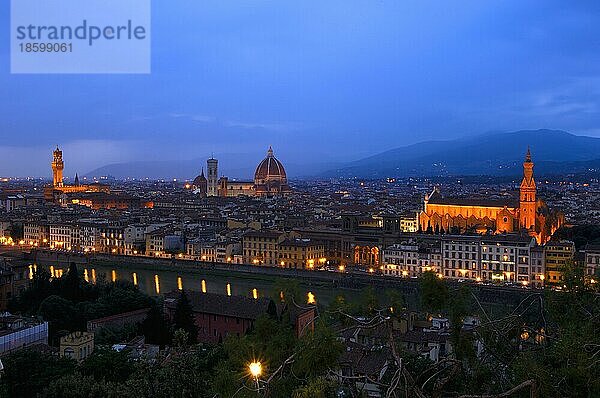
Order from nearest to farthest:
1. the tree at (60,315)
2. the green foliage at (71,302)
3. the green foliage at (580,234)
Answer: the tree at (60,315)
the green foliage at (71,302)
the green foliage at (580,234)

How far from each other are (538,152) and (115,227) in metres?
111

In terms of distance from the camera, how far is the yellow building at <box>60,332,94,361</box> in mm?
6977

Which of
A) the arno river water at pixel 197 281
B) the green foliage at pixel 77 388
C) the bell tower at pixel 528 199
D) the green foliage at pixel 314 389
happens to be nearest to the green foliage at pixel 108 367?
the green foliage at pixel 77 388

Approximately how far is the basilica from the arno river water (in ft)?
83.3

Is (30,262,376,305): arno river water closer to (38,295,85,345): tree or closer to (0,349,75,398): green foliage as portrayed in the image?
(38,295,85,345): tree

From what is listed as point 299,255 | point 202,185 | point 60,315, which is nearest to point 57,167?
point 202,185

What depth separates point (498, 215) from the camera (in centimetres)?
2061

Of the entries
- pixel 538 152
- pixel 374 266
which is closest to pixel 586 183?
pixel 374 266

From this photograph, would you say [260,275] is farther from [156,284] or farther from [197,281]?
[156,284]

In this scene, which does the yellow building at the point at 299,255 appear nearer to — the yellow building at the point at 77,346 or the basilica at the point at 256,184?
the yellow building at the point at 77,346

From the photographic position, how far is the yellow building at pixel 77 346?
6.98m

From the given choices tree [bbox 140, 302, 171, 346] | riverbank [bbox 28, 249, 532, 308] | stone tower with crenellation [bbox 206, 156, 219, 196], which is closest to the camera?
tree [bbox 140, 302, 171, 346]

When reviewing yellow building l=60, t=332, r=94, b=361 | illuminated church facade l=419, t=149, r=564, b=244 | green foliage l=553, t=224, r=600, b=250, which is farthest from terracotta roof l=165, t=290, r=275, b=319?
green foliage l=553, t=224, r=600, b=250

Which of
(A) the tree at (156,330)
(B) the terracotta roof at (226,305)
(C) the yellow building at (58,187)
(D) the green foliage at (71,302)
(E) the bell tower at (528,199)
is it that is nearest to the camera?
(A) the tree at (156,330)
